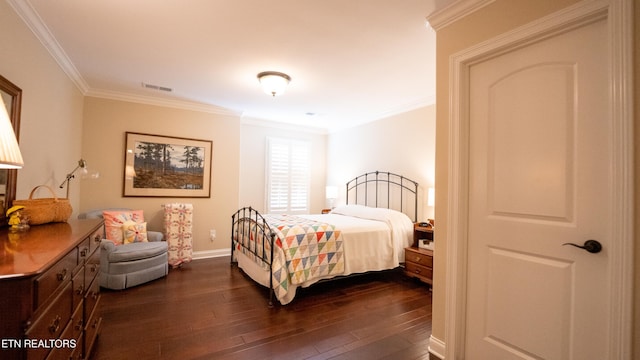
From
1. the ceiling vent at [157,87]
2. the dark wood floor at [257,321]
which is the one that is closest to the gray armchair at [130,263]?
the dark wood floor at [257,321]

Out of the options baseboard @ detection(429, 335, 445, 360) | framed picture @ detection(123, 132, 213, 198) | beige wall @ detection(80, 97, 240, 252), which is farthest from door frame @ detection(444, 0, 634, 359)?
framed picture @ detection(123, 132, 213, 198)

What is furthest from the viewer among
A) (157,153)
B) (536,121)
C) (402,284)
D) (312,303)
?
(157,153)

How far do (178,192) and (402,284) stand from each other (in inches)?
147

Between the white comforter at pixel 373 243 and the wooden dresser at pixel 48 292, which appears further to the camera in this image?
the white comforter at pixel 373 243

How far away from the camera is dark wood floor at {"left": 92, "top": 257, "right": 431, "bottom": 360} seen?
2.10 meters

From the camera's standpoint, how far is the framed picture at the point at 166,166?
418 cm

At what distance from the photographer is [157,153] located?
433 centimetres

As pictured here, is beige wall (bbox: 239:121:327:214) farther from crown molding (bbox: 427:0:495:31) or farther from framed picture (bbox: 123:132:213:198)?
crown molding (bbox: 427:0:495:31)

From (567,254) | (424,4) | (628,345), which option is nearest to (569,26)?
(424,4)

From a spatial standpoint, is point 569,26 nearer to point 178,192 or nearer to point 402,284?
point 402,284

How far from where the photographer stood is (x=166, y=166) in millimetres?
4395

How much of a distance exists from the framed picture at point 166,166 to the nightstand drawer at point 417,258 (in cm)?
337

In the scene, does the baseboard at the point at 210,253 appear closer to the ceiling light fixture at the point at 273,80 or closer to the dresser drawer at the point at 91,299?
the dresser drawer at the point at 91,299

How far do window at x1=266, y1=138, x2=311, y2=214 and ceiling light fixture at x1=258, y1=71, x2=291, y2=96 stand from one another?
7.91 feet
